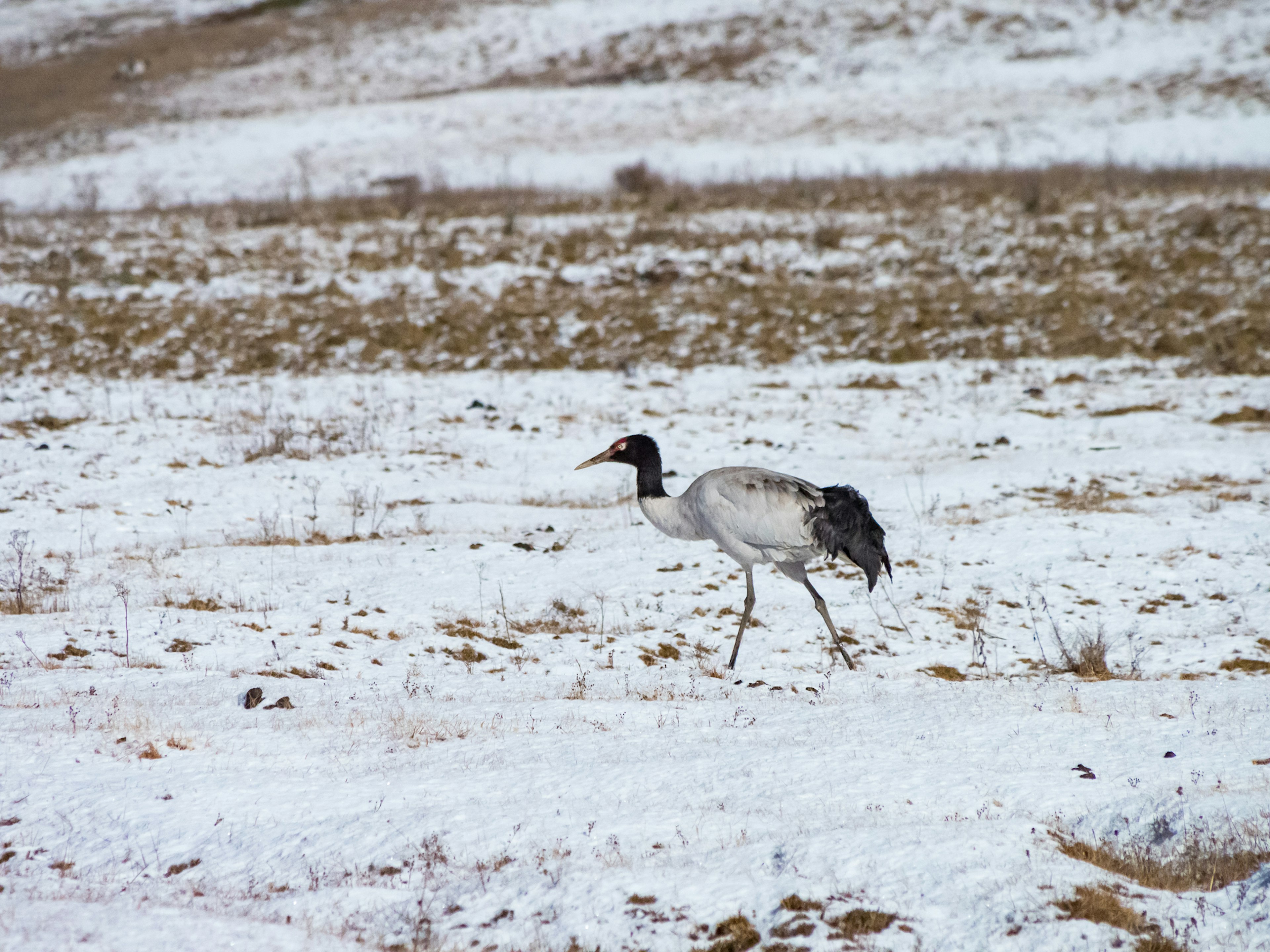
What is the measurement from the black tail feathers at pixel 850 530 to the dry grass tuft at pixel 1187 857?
286 centimetres

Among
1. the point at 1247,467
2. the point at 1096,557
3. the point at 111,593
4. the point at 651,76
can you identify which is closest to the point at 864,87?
the point at 651,76

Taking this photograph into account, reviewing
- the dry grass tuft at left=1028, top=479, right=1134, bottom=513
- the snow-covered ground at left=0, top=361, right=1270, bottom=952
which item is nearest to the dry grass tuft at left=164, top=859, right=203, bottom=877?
the snow-covered ground at left=0, top=361, right=1270, bottom=952

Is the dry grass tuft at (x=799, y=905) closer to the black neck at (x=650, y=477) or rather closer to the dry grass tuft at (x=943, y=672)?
the dry grass tuft at (x=943, y=672)

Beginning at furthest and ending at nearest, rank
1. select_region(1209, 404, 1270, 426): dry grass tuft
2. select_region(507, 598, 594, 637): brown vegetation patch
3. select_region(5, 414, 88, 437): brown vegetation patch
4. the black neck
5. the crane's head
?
select_region(1209, 404, 1270, 426): dry grass tuft → select_region(5, 414, 88, 437): brown vegetation patch → select_region(507, 598, 594, 637): brown vegetation patch → the crane's head → the black neck

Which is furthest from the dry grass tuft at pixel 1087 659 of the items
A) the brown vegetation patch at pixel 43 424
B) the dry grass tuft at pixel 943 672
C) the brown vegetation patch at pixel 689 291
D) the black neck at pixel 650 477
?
the brown vegetation patch at pixel 43 424

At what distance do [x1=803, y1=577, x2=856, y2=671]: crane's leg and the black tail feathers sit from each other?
0.35 metres

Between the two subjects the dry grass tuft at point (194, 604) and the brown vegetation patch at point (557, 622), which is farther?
the brown vegetation patch at point (557, 622)

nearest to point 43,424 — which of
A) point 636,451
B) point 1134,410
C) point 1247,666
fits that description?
point 636,451

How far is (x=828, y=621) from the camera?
7.59 meters

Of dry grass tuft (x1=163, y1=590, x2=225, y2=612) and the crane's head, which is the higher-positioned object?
the crane's head

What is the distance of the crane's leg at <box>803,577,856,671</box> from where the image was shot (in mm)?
7523

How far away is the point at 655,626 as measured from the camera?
8398mm

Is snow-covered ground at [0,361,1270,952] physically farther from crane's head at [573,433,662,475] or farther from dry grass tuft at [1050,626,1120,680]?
crane's head at [573,433,662,475]

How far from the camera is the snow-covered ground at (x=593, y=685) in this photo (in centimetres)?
427
